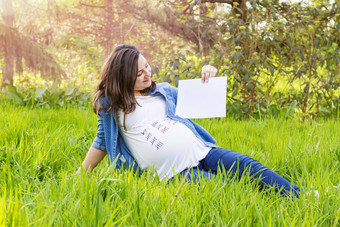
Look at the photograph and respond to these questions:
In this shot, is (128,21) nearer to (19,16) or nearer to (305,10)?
(19,16)

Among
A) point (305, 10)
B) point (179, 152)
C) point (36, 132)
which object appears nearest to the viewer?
point (179, 152)

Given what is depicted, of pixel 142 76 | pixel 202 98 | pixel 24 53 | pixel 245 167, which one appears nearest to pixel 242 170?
pixel 245 167

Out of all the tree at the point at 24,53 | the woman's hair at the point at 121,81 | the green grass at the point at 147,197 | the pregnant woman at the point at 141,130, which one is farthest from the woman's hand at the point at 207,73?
the tree at the point at 24,53

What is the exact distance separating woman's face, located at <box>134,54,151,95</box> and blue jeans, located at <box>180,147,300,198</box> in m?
0.54

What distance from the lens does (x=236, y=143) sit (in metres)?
2.69

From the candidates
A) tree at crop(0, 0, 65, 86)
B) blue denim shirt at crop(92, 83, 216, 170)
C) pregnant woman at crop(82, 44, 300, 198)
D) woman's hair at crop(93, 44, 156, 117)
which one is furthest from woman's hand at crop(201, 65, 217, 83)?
tree at crop(0, 0, 65, 86)

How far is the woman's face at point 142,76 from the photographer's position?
221cm

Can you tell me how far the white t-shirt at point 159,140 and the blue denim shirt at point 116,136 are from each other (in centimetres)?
4

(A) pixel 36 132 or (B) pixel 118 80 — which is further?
(A) pixel 36 132

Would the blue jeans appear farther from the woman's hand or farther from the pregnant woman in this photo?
the woman's hand

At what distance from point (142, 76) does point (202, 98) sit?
15.5 inches

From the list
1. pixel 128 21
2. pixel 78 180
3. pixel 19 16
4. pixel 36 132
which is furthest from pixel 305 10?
pixel 19 16

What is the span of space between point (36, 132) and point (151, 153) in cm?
120

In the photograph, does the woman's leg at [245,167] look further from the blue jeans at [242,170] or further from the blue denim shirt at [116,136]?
the blue denim shirt at [116,136]
